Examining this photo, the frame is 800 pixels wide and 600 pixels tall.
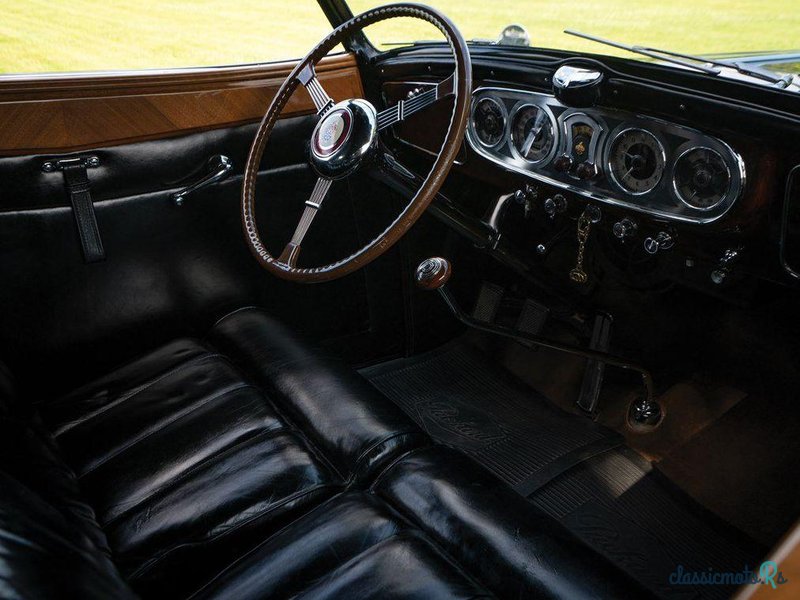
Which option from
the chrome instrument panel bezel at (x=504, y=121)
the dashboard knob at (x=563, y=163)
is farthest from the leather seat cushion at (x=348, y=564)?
the chrome instrument panel bezel at (x=504, y=121)

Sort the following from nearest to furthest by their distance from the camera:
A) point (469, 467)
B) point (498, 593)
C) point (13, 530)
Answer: point (13, 530)
point (498, 593)
point (469, 467)

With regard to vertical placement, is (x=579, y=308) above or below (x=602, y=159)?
below

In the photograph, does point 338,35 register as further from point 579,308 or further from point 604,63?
point 579,308

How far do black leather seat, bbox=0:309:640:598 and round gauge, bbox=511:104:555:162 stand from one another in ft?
2.40

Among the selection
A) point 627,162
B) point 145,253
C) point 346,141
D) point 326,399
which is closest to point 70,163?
point 145,253

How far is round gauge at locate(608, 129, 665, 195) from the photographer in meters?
1.50

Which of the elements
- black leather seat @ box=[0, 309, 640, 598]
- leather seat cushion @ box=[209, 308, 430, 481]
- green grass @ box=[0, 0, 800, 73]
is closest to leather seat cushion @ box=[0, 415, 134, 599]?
black leather seat @ box=[0, 309, 640, 598]

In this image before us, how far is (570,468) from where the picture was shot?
6.31 ft

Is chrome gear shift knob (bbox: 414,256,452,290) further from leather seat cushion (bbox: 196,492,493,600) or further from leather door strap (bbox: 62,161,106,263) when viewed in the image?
leather door strap (bbox: 62,161,106,263)

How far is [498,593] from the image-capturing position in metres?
1.00

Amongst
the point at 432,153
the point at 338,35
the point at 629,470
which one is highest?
the point at 338,35

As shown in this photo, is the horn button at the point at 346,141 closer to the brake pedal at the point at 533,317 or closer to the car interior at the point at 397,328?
the car interior at the point at 397,328

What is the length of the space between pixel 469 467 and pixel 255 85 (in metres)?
1.26

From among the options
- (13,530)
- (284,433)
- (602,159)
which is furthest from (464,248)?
(13,530)
